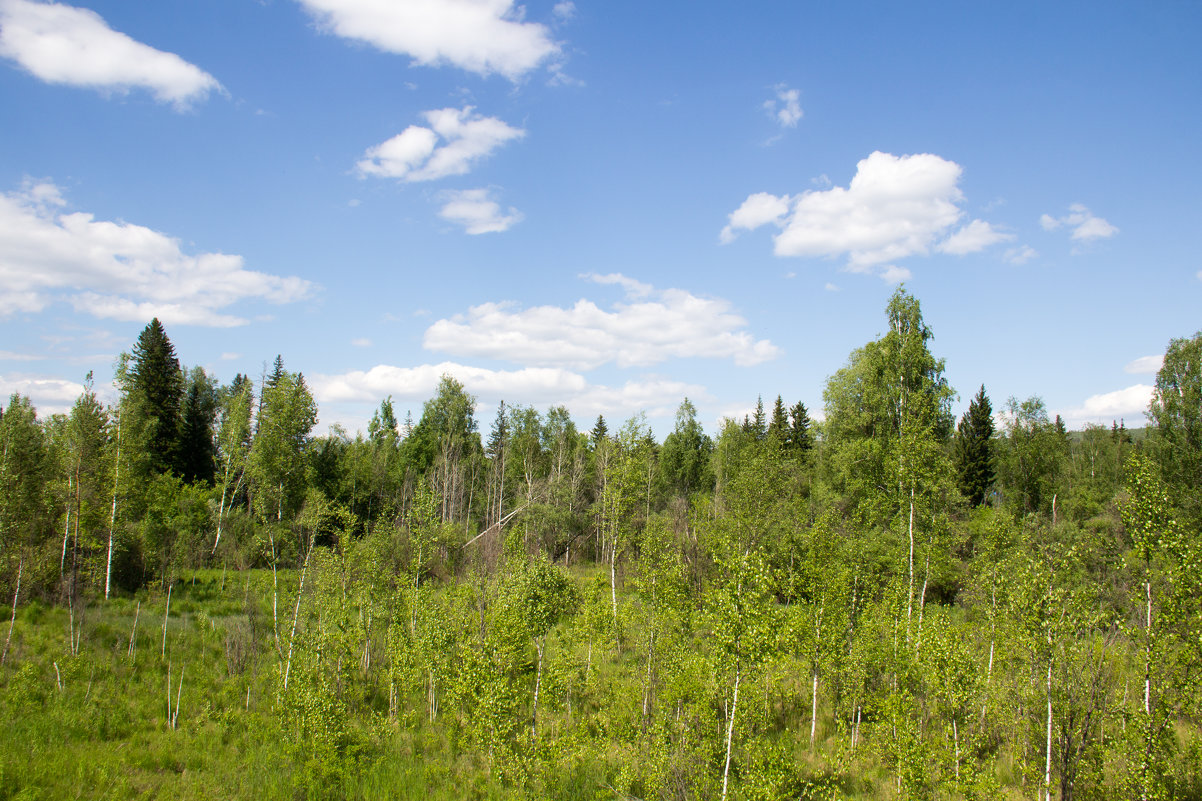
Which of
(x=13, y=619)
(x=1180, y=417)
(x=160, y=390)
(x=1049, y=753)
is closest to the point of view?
(x=1049, y=753)

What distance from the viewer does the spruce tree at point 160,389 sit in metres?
52.1

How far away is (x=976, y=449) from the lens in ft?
186

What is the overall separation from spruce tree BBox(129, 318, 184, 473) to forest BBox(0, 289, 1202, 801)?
11.4m

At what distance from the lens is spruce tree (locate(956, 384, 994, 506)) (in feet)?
182

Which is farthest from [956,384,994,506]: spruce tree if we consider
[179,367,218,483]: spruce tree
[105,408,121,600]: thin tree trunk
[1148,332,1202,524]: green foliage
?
[179,367,218,483]: spruce tree

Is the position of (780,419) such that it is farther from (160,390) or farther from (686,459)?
(160,390)

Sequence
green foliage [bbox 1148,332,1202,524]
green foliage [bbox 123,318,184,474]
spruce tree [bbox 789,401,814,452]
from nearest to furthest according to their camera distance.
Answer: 1. green foliage [bbox 1148,332,1202,524]
2. green foliage [bbox 123,318,184,474]
3. spruce tree [bbox 789,401,814,452]

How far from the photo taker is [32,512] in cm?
2847

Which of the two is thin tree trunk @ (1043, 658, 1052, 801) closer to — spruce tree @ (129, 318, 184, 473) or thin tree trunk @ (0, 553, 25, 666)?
thin tree trunk @ (0, 553, 25, 666)

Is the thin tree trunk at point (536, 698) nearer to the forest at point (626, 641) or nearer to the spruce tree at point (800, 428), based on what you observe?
the forest at point (626, 641)

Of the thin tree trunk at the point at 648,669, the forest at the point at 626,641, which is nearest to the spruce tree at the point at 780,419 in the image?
the forest at the point at 626,641

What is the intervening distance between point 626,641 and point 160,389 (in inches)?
1952

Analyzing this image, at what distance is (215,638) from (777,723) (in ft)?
88.1

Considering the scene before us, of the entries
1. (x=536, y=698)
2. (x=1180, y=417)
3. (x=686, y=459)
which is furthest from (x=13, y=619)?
(x=1180, y=417)
